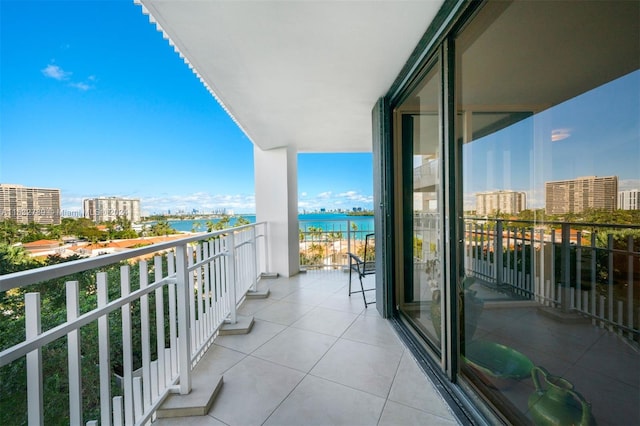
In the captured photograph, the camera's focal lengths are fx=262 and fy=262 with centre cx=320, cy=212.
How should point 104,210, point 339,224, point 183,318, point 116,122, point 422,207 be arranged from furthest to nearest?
point 116,122, point 339,224, point 104,210, point 422,207, point 183,318

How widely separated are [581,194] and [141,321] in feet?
6.74

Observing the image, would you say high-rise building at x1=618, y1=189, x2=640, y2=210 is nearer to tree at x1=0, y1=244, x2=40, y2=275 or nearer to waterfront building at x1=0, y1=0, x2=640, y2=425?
waterfront building at x1=0, y1=0, x2=640, y2=425

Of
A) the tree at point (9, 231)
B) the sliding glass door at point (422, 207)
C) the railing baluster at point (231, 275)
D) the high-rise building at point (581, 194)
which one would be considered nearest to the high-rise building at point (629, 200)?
the high-rise building at point (581, 194)

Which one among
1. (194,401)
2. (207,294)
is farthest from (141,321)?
(207,294)

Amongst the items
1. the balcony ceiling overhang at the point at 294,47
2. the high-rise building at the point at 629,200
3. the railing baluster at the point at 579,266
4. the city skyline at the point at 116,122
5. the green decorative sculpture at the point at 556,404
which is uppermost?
the city skyline at the point at 116,122

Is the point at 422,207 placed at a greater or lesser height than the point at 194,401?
greater

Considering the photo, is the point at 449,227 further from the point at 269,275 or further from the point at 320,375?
the point at 269,275

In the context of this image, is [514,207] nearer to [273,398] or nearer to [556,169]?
[556,169]

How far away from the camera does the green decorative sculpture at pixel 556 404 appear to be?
1.03 m

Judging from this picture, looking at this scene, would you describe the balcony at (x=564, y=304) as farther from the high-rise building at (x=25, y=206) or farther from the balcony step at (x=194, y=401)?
the high-rise building at (x=25, y=206)

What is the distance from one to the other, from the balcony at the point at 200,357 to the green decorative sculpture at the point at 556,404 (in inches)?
18.3

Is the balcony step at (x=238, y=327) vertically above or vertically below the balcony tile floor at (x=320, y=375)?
above

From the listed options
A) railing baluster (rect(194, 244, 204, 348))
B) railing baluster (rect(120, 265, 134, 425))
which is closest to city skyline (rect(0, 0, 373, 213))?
railing baluster (rect(194, 244, 204, 348))

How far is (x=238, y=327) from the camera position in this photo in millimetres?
2572
